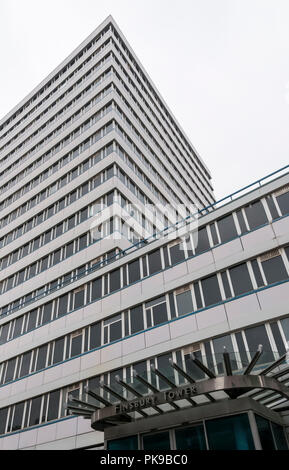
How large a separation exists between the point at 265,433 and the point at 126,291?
1216 cm

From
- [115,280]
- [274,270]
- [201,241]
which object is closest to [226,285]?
[274,270]

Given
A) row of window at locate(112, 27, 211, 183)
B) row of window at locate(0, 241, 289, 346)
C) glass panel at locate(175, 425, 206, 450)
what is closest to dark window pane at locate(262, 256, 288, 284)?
row of window at locate(0, 241, 289, 346)

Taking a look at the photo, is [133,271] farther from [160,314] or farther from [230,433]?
[230,433]

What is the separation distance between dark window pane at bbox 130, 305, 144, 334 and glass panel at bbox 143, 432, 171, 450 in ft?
23.0

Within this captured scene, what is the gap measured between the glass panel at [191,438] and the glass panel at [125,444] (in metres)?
2.06

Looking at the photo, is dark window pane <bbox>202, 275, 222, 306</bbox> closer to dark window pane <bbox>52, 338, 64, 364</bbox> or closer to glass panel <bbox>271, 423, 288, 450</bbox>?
glass panel <bbox>271, 423, 288, 450</bbox>

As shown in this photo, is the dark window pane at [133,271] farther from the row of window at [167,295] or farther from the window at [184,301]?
the window at [184,301]

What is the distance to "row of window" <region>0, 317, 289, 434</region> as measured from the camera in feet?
44.2

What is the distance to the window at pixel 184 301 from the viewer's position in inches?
793

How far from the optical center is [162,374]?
13289mm

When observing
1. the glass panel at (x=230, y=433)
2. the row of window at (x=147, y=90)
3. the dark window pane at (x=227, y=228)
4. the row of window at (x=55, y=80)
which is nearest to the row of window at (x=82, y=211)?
the dark window pane at (x=227, y=228)

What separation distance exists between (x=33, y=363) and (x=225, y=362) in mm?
17972

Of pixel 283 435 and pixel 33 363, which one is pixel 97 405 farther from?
pixel 33 363

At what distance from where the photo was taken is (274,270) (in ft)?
58.7
